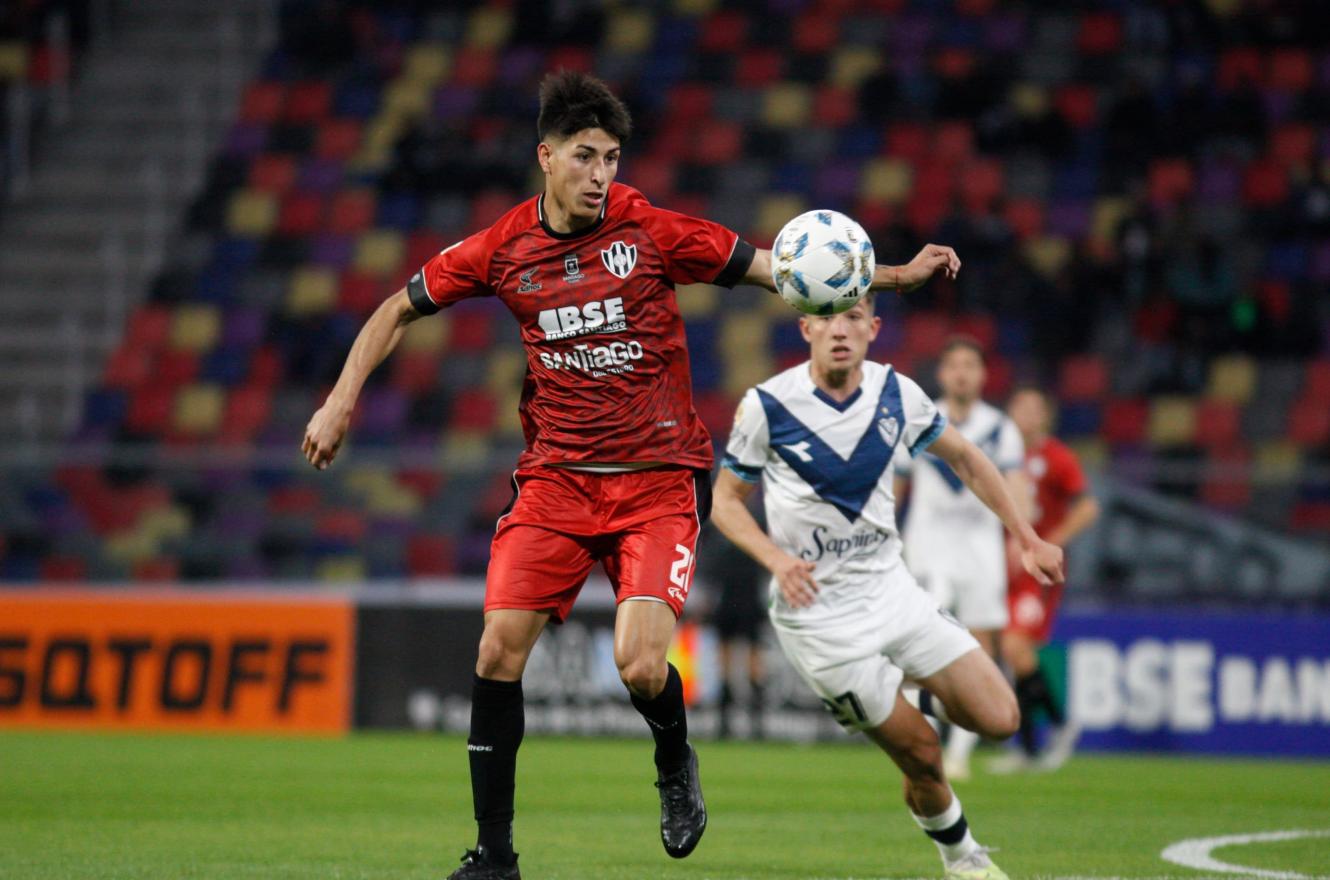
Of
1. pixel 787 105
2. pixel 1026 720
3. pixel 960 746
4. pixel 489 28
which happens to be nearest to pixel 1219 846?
pixel 960 746

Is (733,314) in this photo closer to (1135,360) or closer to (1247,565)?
(1135,360)

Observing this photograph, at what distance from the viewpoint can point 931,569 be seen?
1116 cm

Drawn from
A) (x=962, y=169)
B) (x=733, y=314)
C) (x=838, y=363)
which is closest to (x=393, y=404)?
(x=733, y=314)

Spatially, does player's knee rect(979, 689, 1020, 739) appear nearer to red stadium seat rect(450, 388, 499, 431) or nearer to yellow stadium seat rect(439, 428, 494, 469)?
yellow stadium seat rect(439, 428, 494, 469)

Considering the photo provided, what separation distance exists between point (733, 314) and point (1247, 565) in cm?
657

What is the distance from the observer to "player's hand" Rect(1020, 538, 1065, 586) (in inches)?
243

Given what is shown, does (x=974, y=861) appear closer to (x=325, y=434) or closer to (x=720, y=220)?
(x=325, y=434)

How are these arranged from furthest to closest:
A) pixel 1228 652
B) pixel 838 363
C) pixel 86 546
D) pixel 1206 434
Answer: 1. pixel 1206 434
2. pixel 86 546
3. pixel 1228 652
4. pixel 838 363

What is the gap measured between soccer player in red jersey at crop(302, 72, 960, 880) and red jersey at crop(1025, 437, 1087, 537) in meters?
5.96

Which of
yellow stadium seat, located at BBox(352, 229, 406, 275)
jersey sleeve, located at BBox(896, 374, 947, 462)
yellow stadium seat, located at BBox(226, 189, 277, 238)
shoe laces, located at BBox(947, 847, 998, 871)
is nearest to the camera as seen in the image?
shoe laces, located at BBox(947, 847, 998, 871)

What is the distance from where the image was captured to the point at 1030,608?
38.1 feet

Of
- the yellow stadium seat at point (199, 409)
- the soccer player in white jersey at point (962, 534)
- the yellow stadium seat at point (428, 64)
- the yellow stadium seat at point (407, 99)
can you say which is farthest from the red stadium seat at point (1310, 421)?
the yellow stadium seat at point (428, 64)

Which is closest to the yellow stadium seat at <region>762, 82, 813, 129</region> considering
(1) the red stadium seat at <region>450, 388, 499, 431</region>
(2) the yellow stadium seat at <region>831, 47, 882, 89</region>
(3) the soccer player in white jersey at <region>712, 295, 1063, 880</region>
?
(2) the yellow stadium seat at <region>831, 47, 882, 89</region>

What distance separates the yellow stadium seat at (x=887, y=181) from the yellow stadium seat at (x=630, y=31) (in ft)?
10.7
